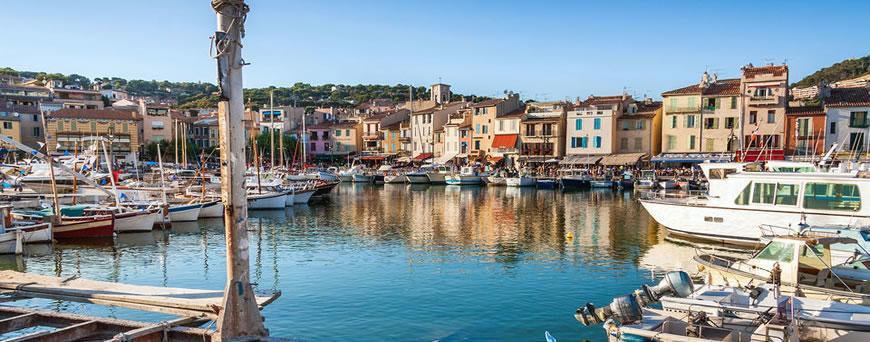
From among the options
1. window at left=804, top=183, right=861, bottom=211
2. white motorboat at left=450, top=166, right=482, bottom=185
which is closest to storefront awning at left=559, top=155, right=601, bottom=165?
white motorboat at left=450, top=166, right=482, bottom=185

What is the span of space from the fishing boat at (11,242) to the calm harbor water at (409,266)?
0.71 meters

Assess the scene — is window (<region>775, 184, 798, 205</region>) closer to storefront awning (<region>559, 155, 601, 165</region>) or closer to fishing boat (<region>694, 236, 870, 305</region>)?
fishing boat (<region>694, 236, 870, 305</region>)

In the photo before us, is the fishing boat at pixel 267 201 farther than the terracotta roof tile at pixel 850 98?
No

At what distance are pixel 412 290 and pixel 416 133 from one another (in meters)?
82.2

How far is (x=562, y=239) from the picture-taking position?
34250 mm

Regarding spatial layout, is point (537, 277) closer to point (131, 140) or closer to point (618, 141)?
point (618, 141)

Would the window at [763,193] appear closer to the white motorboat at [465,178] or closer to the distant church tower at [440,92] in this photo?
the white motorboat at [465,178]

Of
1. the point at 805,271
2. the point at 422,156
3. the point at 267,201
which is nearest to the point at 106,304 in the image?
the point at 805,271

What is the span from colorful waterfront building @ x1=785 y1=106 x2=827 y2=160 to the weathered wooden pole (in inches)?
2724

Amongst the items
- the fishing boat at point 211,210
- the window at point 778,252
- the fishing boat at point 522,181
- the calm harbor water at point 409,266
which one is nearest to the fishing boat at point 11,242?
the calm harbor water at point 409,266

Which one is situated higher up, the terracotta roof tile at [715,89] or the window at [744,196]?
the terracotta roof tile at [715,89]

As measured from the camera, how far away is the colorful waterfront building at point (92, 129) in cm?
8969

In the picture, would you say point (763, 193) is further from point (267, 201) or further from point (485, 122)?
point (485, 122)

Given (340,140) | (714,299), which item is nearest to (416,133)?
(340,140)
